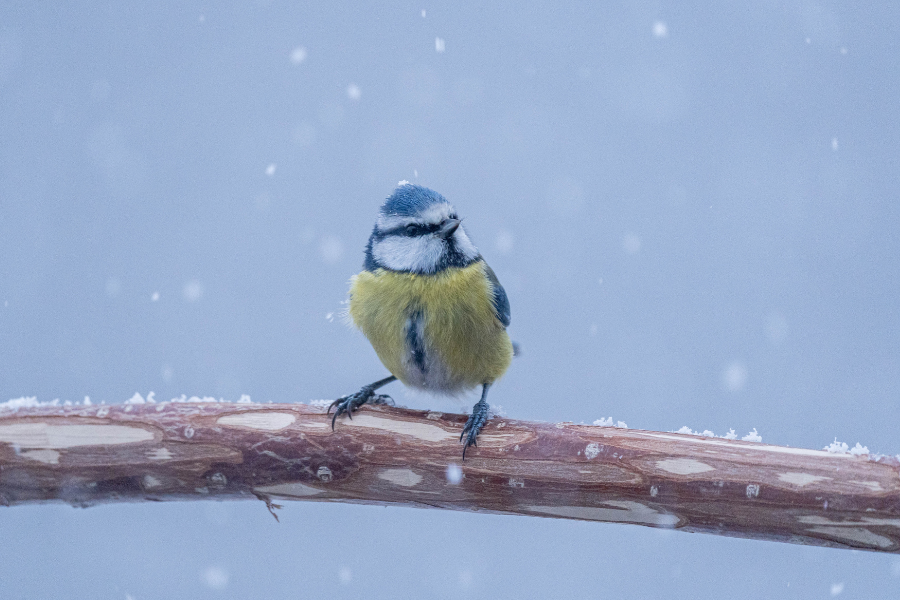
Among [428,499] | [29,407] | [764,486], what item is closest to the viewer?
[764,486]

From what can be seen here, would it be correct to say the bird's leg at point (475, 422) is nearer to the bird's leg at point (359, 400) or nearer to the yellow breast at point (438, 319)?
the yellow breast at point (438, 319)

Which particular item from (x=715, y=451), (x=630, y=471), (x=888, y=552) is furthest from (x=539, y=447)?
(x=888, y=552)

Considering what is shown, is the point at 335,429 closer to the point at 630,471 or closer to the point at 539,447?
the point at 539,447

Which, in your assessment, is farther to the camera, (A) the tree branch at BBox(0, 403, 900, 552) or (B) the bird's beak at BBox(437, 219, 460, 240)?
(B) the bird's beak at BBox(437, 219, 460, 240)

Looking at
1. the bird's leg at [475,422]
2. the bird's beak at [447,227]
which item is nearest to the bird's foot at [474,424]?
the bird's leg at [475,422]

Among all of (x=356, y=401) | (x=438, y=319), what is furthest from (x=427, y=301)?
(x=356, y=401)

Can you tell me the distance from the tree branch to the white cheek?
0.99 feet

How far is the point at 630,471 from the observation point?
4.25ft

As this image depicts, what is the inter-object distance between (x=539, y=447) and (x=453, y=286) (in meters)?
0.37

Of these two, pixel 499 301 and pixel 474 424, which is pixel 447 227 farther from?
pixel 474 424

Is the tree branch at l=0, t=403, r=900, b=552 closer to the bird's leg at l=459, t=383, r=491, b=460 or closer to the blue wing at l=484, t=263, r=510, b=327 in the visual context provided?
the bird's leg at l=459, t=383, r=491, b=460

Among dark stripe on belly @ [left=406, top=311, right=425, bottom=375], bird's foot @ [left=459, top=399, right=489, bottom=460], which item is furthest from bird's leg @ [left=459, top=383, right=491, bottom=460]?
dark stripe on belly @ [left=406, top=311, right=425, bottom=375]

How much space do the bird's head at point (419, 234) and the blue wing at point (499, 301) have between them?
0.07 metres

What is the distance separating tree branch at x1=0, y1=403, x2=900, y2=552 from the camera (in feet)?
4.07
